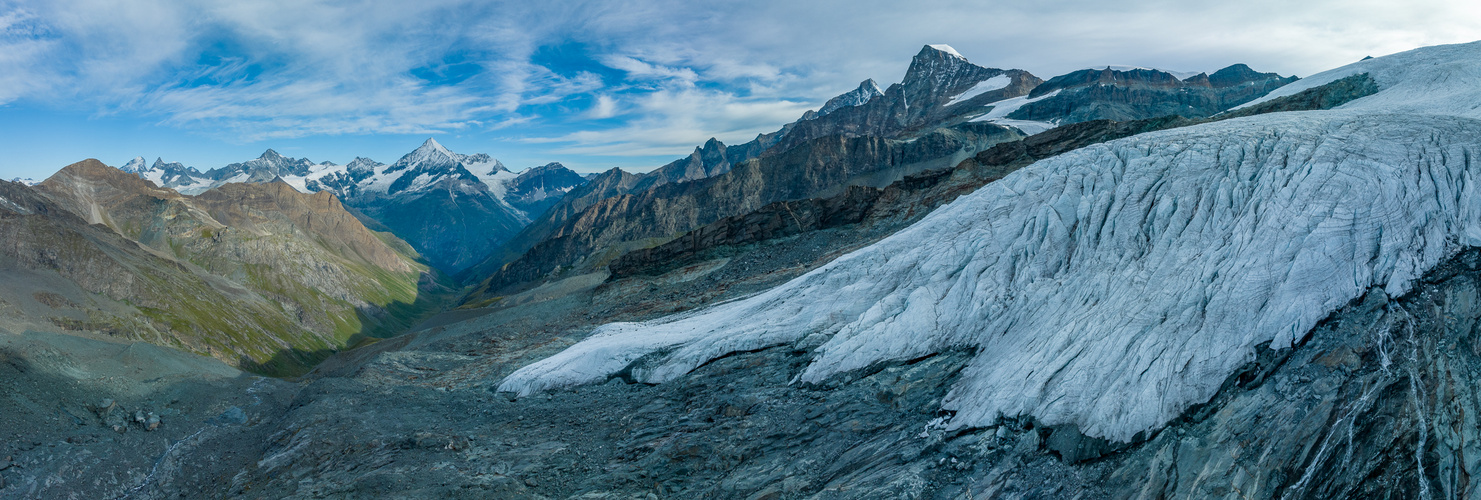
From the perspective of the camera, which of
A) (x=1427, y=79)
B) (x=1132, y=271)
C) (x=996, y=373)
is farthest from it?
(x=1427, y=79)

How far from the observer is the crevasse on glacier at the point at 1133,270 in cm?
1948

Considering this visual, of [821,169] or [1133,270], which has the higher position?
[821,169]

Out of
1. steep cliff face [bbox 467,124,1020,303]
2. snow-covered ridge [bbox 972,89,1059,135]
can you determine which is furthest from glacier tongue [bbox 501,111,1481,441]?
snow-covered ridge [bbox 972,89,1059,135]

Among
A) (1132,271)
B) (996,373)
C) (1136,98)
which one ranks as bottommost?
(996,373)

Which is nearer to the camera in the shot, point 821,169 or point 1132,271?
point 1132,271

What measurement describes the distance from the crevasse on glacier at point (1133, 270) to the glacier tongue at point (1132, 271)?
3.2 inches

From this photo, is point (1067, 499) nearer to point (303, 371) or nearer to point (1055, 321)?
point (1055, 321)

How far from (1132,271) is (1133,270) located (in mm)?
69

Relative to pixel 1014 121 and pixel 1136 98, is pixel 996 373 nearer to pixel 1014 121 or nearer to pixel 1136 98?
pixel 1014 121

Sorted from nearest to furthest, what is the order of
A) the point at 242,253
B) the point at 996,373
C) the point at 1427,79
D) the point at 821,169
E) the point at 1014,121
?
the point at 996,373 → the point at 1427,79 → the point at 242,253 → the point at 1014,121 → the point at 821,169

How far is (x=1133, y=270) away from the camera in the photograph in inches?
958

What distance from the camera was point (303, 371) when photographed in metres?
111

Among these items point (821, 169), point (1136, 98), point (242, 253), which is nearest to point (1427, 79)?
point (821, 169)

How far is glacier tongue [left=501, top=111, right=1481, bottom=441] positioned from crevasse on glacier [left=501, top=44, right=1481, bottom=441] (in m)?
0.08
